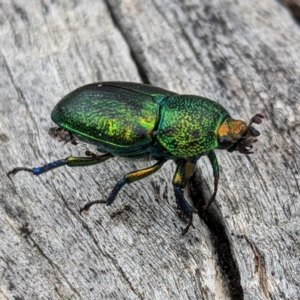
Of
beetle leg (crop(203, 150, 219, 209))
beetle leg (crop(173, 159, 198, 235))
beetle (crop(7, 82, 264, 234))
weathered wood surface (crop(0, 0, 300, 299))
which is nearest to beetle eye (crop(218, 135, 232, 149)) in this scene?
beetle (crop(7, 82, 264, 234))

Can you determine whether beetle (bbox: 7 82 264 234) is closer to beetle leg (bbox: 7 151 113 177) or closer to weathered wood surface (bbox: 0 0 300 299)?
beetle leg (bbox: 7 151 113 177)

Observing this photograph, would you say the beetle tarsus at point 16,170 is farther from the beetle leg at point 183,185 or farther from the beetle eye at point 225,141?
the beetle eye at point 225,141

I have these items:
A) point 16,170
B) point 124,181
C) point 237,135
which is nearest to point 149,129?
point 124,181

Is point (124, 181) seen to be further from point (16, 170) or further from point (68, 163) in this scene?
point (16, 170)

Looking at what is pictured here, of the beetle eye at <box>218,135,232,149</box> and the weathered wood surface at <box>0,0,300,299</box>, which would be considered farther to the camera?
the beetle eye at <box>218,135,232,149</box>

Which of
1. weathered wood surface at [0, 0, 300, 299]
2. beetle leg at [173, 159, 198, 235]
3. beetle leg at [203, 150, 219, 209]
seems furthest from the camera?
beetle leg at [203, 150, 219, 209]

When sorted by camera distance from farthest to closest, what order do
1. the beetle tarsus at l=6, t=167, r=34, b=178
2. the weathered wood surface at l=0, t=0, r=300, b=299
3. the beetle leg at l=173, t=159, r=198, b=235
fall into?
the beetle tarsus at l=6, t=167, r=34, b=178, the beetle leg at l=173, t=159, r=198, b=235, the weathered wood surface at l=0, t=0, r=300, b=299

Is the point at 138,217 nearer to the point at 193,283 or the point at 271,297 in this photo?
the point at 193,283

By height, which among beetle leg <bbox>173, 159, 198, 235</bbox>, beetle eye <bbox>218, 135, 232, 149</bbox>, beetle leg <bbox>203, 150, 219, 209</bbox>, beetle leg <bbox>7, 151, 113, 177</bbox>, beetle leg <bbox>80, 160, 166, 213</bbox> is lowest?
beetle leg <bbox>7, 151, 113, 177</bbox>
